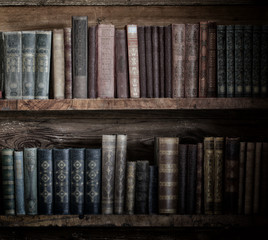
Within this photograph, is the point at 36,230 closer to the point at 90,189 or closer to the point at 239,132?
the point at 90,189

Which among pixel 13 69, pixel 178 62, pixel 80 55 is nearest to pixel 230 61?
pixel 178 62

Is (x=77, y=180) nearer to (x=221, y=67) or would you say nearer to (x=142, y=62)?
(x=142, y=62)

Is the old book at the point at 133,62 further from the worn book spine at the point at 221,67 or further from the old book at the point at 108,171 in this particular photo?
the worn book spine at the point at 221,67

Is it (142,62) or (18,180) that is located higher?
(142,62)

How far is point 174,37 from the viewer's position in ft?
4.06

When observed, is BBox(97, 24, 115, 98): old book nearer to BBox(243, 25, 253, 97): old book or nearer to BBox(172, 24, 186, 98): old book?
BBox(172, 24, 186, 98): old book

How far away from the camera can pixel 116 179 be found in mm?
1233

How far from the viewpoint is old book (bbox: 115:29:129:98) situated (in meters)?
1.23

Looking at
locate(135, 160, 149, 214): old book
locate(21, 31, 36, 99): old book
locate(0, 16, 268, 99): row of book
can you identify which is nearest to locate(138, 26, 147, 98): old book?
locate(0, 16, 268, 99): row of book

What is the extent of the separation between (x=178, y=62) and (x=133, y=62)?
158 mm

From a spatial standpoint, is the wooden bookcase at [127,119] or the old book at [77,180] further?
the wooden bookcase at [127,119]

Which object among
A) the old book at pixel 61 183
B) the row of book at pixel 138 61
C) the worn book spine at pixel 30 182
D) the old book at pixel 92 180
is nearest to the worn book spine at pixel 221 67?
the row of book at pixel 138 61

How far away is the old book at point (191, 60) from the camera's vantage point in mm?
1230

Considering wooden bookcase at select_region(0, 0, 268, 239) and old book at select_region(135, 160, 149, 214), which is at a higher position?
wooden bookcase at select_region(0, 0, 268, 239)
